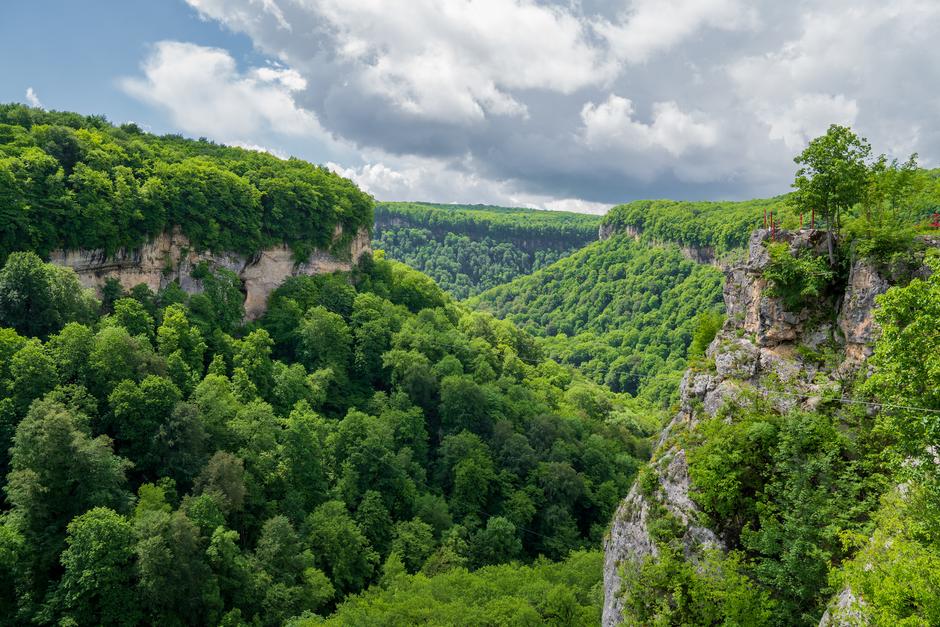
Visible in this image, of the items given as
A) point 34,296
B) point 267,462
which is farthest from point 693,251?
point 34,296

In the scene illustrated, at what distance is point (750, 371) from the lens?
29.2 metres

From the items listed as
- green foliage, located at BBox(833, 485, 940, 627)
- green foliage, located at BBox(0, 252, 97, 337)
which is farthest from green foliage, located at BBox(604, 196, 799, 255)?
green foliage, located at BBox(0, 252, 97, 337)

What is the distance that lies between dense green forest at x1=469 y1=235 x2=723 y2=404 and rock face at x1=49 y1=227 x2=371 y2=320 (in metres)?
64.3

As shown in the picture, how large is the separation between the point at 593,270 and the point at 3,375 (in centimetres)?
14979

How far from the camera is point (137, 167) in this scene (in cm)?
5769

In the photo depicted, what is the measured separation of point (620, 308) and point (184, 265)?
11080 cm

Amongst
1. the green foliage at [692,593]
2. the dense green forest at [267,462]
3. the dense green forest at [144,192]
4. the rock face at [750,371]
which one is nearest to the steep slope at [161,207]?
the dense green forest at [144,192]

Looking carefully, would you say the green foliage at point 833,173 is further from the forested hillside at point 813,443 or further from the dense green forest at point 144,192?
the dense green forest at point 144,192

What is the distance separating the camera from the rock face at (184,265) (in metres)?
51.0

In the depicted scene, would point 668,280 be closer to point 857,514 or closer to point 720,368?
point 720,368

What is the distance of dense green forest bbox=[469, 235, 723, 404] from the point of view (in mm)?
121625

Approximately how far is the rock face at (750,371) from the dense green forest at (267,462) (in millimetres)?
10397

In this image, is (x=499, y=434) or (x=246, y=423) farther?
(x=499, y=434)

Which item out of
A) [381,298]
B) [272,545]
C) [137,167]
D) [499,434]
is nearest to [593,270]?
[381,298]
